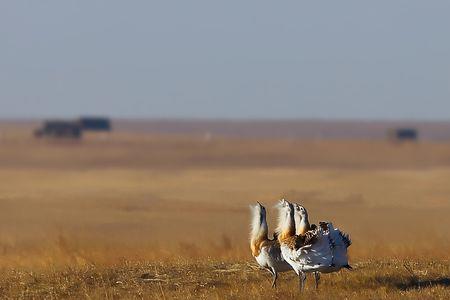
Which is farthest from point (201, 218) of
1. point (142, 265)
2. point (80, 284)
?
point (80, 284)

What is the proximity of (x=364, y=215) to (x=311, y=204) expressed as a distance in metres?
2.60

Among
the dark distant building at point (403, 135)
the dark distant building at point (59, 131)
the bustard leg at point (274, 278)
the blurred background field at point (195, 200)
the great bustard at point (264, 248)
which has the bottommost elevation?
the dark distant building at point (59, 131)

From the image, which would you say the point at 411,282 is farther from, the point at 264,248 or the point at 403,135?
the point at 403,135

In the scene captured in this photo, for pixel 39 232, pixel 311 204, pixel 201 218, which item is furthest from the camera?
pixel 311 204

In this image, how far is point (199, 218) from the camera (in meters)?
30.1

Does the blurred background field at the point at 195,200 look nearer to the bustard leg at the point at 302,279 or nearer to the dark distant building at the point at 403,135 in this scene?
the bustard leg at the point at 302,279

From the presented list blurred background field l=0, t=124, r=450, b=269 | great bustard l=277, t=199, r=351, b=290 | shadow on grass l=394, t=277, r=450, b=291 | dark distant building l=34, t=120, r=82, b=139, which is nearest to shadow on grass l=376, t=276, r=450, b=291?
shadow on grass l=394, t=277, r=450, b=291

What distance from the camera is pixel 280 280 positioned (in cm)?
1641

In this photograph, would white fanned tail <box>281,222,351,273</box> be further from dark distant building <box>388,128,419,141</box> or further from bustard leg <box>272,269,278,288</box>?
dark distant building <box>388,128,419,141</box>

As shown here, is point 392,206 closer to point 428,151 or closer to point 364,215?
point 364,215

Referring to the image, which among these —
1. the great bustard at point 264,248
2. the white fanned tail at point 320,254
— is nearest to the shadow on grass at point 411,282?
the white fanned tail at point 320,254

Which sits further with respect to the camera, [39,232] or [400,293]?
[39,232]

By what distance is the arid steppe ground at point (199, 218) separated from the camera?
16.0 meters

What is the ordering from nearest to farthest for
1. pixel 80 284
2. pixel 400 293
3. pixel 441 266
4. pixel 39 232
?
pixel 400 293, pixel 80 284, pixel 441 266, pixel 39 232
